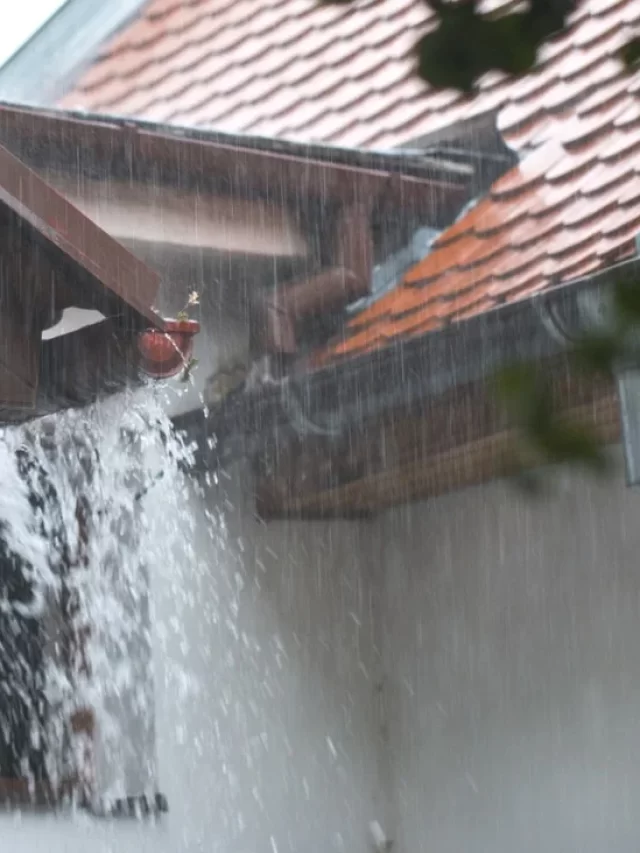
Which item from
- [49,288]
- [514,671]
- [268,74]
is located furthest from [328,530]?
[49,288]

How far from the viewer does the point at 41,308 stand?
3115mm

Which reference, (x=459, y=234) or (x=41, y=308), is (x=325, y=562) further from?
(x=41, y=308)

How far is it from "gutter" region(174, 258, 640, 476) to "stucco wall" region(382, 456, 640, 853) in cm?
58

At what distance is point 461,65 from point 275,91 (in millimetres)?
5283

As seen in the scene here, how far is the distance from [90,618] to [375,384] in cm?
127

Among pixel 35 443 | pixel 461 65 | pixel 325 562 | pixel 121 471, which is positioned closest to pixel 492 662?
pixel 325 562

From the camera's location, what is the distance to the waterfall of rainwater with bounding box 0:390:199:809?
187 inches

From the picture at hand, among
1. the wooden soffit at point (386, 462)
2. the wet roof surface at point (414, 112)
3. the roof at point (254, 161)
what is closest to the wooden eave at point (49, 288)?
the wet roof surface at point (414, 112)

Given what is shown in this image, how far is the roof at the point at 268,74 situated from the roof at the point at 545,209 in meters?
0.32

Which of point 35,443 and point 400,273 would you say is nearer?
point 35,443

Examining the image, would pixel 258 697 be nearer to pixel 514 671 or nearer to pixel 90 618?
pixel 90 618

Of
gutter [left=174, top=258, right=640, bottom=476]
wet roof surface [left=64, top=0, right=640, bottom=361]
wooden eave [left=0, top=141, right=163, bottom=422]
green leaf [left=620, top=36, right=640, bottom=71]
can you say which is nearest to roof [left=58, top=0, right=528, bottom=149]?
wet roof surface [left=64, top=0, right=640, bottom=361]

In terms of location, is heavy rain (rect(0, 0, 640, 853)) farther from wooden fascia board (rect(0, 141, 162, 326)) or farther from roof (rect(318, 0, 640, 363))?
wooden fascia board (rect(0, 141, 162, 326))

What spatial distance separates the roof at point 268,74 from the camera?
5.72 meters
